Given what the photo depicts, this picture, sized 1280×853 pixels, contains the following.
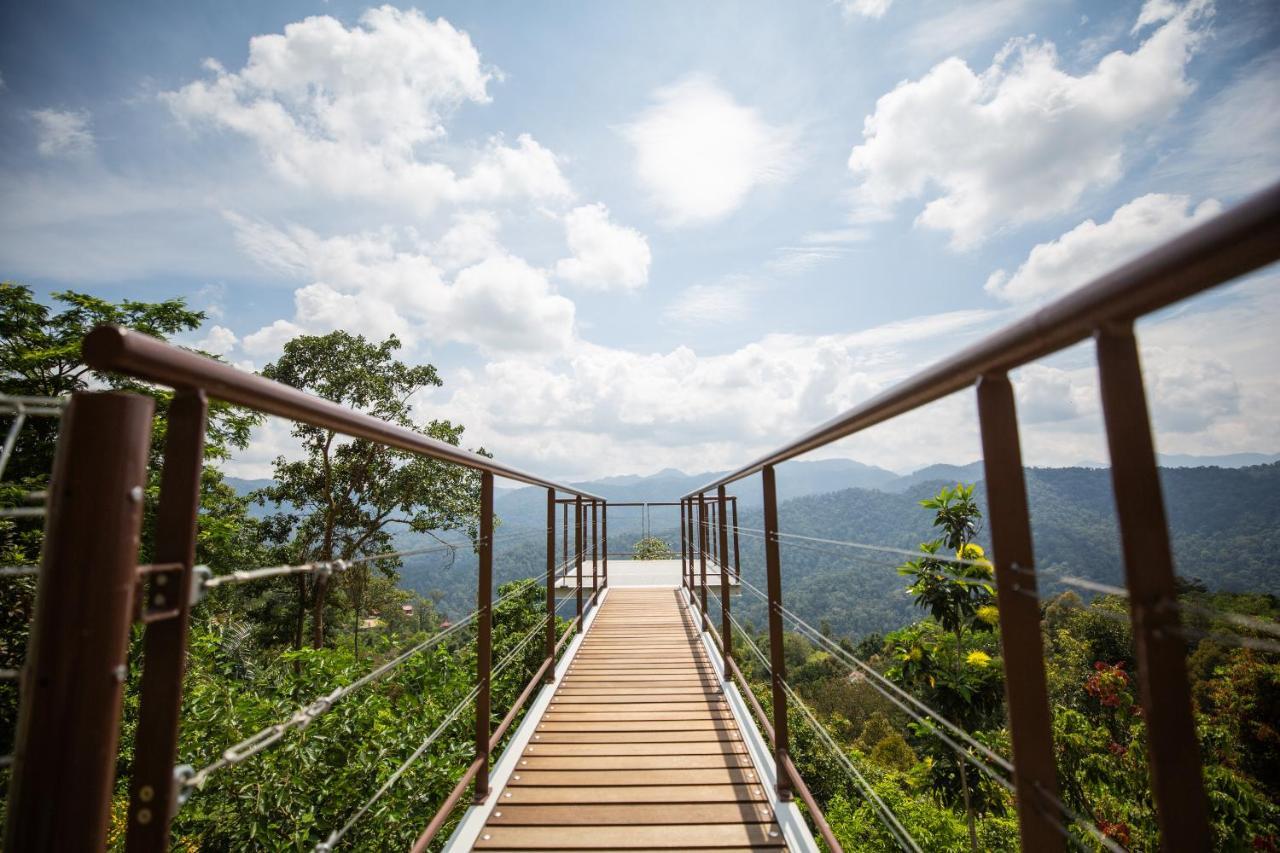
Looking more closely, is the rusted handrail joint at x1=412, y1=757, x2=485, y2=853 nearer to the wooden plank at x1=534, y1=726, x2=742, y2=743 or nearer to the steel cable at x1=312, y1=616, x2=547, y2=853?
the steel cable at x1=312, y1=616, x2=547, y2=853

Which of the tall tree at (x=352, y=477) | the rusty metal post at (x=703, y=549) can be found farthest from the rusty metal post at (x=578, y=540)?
the tall tree at (x=352, y=477)

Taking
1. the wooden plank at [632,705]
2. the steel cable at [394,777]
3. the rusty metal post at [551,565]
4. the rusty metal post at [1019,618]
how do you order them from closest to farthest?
the rusty metal post at [1019,618], the steel cable at [394,777], the wooden plank at [632,705], the rusty metal post at [551,565]

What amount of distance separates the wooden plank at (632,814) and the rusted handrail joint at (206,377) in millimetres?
1544

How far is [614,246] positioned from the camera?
1030 centimetres

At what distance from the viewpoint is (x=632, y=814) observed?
1.92 m

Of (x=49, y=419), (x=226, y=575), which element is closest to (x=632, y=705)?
(x=226, y=575)

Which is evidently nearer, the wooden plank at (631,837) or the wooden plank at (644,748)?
the wooden plank at (631,837)

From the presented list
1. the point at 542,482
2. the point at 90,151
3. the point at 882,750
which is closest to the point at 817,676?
the point at 882,750

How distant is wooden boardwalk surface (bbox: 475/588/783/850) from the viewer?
1803mm

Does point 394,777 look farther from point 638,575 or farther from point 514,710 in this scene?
point 638,575

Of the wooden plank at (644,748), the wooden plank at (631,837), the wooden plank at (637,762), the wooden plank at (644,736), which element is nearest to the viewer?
the wooden plank at (631,837)

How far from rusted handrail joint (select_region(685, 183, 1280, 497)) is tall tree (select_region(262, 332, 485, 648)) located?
12.8 metres

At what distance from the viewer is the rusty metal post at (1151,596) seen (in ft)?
1.66

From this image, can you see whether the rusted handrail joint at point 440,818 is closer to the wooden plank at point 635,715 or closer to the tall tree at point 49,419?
the wooden plank at point 635,715
